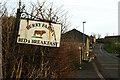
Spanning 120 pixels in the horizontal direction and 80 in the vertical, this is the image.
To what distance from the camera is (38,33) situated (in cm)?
370

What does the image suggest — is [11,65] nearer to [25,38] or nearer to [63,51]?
[25,38]

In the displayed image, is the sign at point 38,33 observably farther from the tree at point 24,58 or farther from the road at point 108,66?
the road at point 108,66

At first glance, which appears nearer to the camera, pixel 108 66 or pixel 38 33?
pixel 38 33

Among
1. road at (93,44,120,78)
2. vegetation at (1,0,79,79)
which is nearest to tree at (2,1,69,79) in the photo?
vegetation at (1,0,79,79)

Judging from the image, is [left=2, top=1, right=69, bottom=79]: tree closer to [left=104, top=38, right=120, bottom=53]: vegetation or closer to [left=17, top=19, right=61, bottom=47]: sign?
[left=17, top=19, right=61, bottom=47]: sign

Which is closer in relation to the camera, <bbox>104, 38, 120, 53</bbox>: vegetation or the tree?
the tree

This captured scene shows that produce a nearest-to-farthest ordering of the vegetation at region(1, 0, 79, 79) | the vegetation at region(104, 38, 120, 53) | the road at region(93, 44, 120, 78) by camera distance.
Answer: the vegetation at region(1, 0, 79, 79), the road at region(93, 44, 120, 78), the vegetation at region(104, 38, 120, 53)

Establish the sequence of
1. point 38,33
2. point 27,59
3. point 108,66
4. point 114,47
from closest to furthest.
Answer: point 38,33, point 27,59, point 108,66, point 114,47

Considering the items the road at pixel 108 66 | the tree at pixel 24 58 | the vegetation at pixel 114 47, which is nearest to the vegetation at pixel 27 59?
the tree at pixel 24 58

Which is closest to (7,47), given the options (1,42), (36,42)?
(1,42)

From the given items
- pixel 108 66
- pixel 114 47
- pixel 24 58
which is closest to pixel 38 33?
pixel 24 58

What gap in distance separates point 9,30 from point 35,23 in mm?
698

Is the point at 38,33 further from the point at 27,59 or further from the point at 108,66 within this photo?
the point at 108,66

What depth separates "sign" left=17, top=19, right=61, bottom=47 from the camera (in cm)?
362
